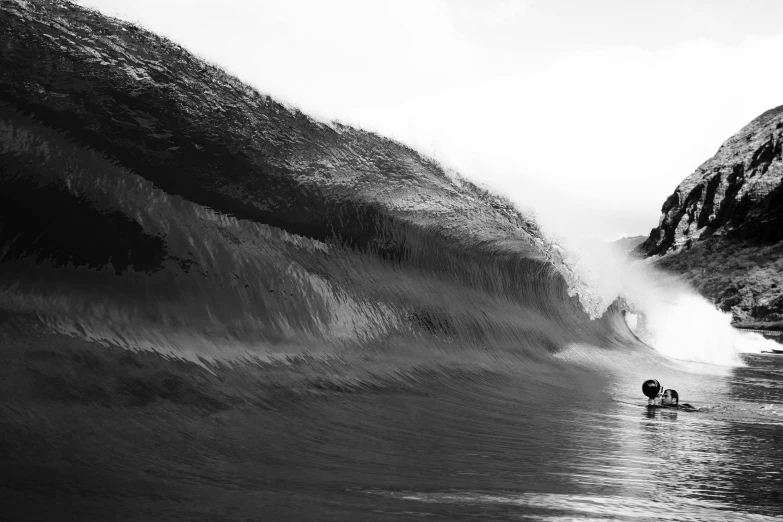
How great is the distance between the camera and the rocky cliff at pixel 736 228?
2532 inches

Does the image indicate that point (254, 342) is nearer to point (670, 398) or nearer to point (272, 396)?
point (272, 396)

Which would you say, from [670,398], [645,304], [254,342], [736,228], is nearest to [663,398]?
[670,398]

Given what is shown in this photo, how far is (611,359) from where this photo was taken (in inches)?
421

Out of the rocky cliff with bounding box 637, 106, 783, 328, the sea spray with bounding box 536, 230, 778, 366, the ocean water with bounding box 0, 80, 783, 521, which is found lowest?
the ocean water with bounding box 0, 80, 783, 521

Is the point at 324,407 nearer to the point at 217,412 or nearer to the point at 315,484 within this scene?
the point at 217,412

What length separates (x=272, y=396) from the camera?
4.12 meters

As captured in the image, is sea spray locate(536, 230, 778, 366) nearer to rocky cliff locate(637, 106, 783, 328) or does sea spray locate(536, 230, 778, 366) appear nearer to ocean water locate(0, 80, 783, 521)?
ocean water locate(0, 80, 783, 521)

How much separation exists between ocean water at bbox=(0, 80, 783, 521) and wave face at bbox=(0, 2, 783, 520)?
18mm

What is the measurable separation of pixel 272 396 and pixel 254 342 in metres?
0.73

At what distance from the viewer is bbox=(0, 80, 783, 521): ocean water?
2680 mm

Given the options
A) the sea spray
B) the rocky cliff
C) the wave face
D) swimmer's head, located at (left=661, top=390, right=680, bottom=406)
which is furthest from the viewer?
the rocky cliff

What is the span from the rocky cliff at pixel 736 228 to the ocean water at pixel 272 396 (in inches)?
2207

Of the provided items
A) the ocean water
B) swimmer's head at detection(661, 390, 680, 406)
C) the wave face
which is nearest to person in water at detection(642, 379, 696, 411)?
swimmer's head at detection(661, 390, 680, 406)

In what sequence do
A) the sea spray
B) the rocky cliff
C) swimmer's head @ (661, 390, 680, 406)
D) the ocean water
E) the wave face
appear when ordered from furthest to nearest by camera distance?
the rocky cliff
the sea spray
swimmer's head @ (661, 390, 680, 406)
the wave face
the ocean water
